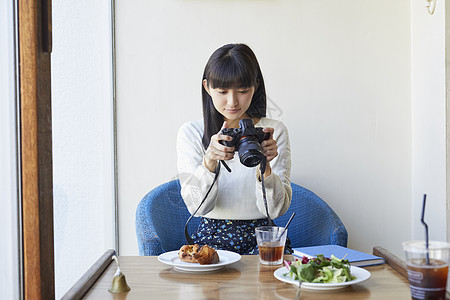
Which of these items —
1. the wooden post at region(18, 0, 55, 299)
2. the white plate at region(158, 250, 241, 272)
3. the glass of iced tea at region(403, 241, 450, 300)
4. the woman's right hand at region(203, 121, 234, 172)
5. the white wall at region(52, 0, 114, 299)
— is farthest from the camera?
the white wall at region(52, 0, 114, 299)

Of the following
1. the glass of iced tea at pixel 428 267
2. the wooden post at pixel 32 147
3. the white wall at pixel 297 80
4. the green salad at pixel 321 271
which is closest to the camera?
the glass of iced tea at pixel 428 267

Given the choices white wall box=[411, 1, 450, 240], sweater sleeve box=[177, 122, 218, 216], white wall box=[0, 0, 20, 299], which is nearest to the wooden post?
white wall box=[0, 0, 20, 299]

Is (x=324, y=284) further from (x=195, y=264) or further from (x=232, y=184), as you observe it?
(x=232, y=184)

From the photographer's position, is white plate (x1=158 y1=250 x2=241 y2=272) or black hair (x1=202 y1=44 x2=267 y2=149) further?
black hair (x1=202 y1=44 x2=267 y2=149)

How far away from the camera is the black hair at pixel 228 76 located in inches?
65.9

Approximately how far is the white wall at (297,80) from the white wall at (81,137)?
Answer: 0.08 metres

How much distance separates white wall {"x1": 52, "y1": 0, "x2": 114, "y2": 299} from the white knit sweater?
1.23ft

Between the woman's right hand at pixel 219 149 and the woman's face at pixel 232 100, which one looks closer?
the woman's right hand at pixel 219 149

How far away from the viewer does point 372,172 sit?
7.74 ft

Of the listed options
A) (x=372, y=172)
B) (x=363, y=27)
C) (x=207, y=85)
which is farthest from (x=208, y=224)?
(x=363, y=27)

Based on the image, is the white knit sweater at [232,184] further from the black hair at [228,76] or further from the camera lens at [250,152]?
the camera lens at [250,152]

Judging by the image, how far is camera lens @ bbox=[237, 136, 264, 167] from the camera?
4.30 feet

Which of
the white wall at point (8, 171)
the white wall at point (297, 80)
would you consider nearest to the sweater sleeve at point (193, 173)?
the white wall at point (297, 80)

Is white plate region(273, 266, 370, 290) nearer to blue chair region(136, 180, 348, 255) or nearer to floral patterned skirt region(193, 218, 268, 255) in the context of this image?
floral patterned skirt region(193, 218, 268, 255)
